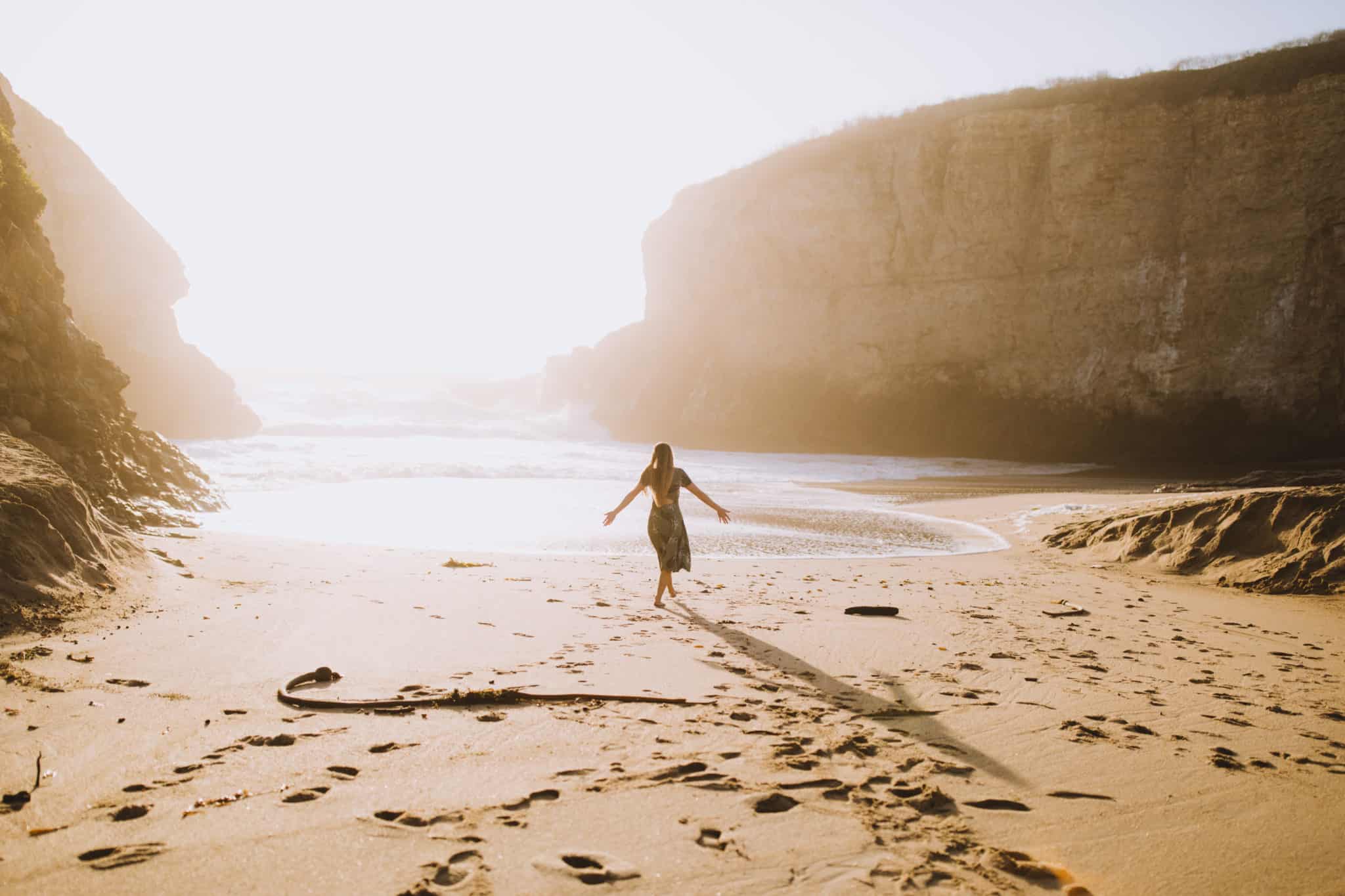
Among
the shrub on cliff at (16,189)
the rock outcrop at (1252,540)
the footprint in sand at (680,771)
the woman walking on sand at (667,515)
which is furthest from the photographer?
Answer: the shrub on cliff at (16,189)

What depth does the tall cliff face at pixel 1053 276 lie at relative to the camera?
2544cm

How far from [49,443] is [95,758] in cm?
647

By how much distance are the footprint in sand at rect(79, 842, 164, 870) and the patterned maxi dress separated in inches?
173

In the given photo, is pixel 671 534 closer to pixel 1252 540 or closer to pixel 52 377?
pixel 1252 540

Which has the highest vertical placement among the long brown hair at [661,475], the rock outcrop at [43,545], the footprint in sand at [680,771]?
the long brown hair at [661,475]

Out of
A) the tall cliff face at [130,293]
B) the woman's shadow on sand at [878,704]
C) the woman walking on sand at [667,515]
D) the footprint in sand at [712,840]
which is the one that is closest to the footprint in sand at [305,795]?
the footprint in sand at [712,840]

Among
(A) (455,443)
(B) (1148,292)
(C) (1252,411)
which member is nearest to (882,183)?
(B) (1148,292)

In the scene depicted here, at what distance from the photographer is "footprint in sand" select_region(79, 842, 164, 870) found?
2010 mm

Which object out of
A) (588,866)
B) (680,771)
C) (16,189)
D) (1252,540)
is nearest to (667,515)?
(680,771)

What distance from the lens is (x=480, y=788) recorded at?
2545mm

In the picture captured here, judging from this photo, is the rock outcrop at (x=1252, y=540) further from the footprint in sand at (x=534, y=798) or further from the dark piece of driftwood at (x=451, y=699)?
the footprint in sand at (x=534, y=798)

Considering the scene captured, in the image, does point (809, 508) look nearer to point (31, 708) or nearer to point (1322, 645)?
point (1322, 645)

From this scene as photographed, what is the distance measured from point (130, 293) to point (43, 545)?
34.1 metres

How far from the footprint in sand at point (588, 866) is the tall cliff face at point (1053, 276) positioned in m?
30.6
